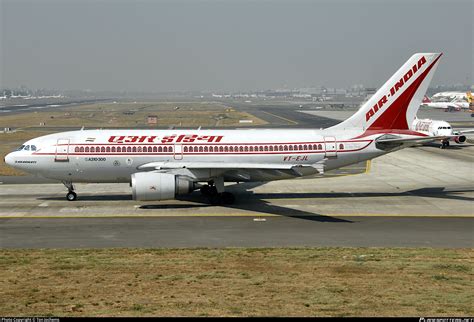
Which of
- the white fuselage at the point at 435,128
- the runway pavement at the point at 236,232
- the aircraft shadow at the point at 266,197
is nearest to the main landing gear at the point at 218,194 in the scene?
the aircraft shadow at the point at 266,197

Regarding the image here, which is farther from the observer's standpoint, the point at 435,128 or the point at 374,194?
the point at 435,128

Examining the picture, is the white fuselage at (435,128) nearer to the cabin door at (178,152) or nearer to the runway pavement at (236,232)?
the runway pavement at (236,232)

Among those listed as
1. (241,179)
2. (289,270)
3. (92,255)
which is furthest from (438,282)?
(241,179)

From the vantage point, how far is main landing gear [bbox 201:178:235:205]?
104 ft

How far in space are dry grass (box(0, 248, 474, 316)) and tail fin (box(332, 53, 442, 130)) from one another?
14.3 meters

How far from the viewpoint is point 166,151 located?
3275 cm

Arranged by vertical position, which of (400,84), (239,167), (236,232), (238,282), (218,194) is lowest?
(236,232)

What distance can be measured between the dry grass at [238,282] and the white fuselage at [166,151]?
1130 cm

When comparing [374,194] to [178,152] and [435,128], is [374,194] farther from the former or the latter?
[435,128]

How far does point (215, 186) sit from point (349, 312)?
19.6 metres

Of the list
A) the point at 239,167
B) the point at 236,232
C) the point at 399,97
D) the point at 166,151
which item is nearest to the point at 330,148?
the point at 399,97

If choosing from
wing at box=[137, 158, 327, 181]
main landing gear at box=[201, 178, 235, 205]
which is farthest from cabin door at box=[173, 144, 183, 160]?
main landing gear at box=[201, 178, 235, 205]

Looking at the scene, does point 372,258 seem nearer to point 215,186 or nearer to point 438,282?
point 438,282

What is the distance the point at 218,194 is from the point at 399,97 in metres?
13.7
